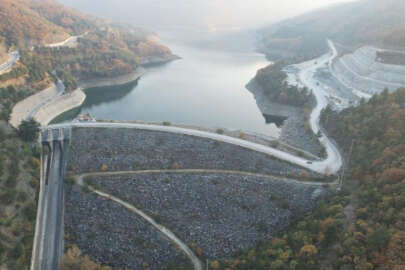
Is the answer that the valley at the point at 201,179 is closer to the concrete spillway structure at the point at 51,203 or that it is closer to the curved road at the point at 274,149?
the concrete spillway structure at the point at 51,203

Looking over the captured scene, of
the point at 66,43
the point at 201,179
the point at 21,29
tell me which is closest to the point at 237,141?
the point at 201,179

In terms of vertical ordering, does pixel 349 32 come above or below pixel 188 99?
above

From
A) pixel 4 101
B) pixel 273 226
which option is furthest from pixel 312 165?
pixel 4 101

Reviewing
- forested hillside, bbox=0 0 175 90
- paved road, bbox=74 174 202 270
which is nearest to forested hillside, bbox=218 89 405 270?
paved road, bbox=74 174 202 270

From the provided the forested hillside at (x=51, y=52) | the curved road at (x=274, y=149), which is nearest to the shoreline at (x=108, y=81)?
the forested hillside at (x=51, y=52)

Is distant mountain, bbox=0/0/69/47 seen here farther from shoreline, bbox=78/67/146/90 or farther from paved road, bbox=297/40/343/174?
paved road, bbox=297/40/343/174

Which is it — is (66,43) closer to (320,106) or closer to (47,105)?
(47,105)

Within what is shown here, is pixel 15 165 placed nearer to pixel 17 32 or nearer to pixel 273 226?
pixel 273 226
